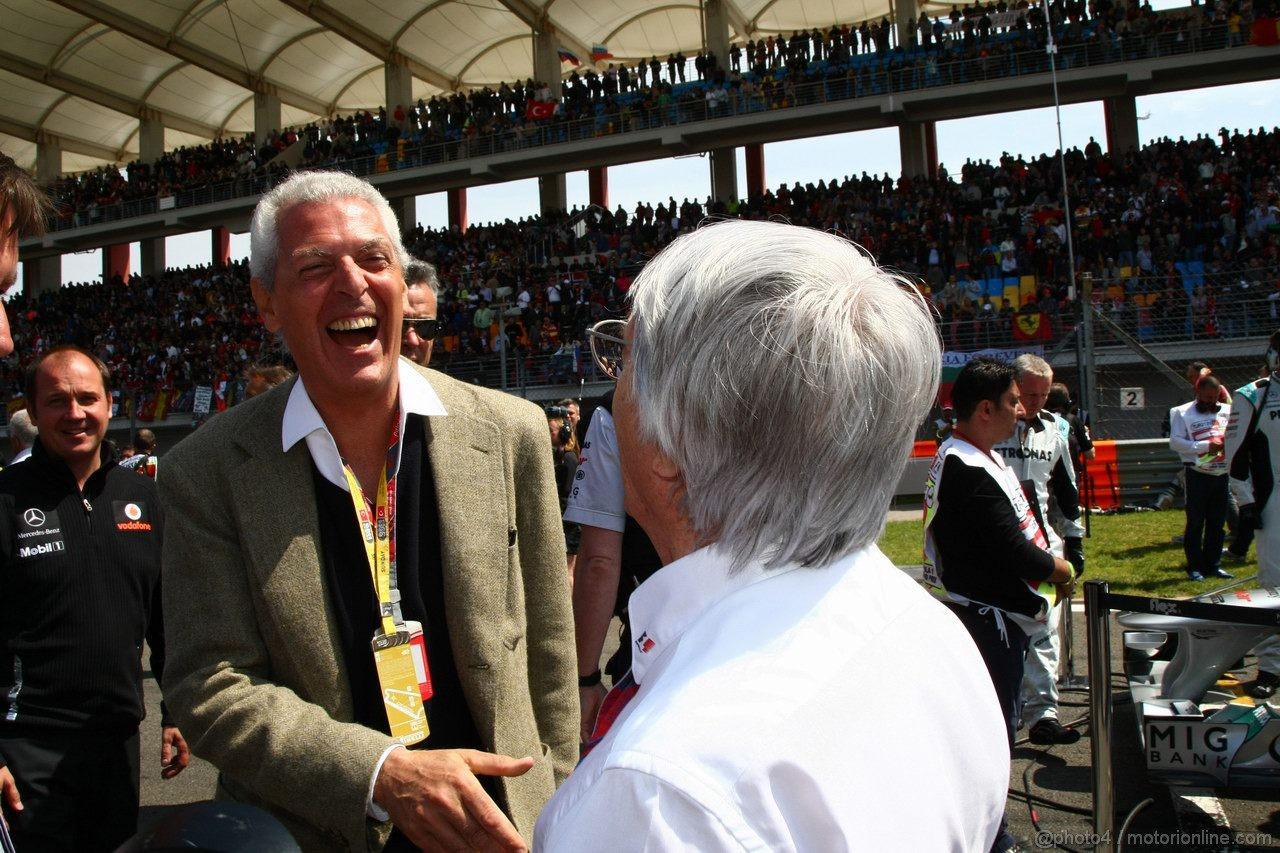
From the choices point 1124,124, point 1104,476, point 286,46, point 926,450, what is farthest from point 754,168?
point 1104,476

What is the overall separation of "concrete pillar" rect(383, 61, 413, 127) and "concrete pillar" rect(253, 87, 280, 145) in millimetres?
4889

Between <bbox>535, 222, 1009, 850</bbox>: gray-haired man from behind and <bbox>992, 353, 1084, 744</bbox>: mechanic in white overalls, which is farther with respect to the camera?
<bbox>992, 353, 1084, 744</bbox>: mechanic in white overalls

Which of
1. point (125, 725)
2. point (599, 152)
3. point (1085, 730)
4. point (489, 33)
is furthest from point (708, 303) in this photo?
point (489, 33)

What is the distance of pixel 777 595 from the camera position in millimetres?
1004

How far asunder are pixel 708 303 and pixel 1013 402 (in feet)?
10.2

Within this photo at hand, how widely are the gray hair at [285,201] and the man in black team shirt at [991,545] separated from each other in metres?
2.49

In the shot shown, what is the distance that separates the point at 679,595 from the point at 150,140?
4322 cm

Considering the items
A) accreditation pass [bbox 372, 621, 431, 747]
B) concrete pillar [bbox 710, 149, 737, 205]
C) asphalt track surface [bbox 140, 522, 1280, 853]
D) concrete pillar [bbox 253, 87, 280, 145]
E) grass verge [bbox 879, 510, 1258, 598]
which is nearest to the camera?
accreditation pass [bbox 372, 621, 431, 747]

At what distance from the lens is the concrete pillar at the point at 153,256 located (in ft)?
127

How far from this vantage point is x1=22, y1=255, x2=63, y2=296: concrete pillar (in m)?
40.7

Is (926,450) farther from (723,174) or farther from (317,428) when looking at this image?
(723,174)

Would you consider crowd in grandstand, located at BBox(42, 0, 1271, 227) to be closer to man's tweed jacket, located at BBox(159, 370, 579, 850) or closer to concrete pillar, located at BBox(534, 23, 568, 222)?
concrete pillar, located at BBox(534, 23, 568, 222)

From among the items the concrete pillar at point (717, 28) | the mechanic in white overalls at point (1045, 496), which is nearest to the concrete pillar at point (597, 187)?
the concrete pillar at point (717, 28)

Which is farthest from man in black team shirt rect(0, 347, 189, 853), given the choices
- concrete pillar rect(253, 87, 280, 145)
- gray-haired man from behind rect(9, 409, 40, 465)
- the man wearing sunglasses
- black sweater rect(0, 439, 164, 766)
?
concrete pillar rect(253, 87, 280, 145)
